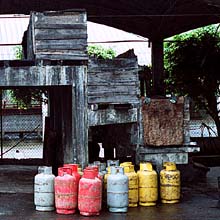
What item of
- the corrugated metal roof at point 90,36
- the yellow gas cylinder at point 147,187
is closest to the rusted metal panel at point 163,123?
the yellow gas cylinder at point 147,187

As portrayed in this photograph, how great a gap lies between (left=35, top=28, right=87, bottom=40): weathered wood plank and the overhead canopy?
5.44 metres

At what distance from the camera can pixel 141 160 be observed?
11.7 m

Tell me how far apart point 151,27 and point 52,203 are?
1033cm

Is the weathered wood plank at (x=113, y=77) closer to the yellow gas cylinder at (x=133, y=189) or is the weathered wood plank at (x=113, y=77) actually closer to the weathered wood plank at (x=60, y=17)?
the weathered wood plank at (x=60, y=17)

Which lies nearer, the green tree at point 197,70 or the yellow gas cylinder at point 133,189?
the yellow gas cylinder at point 133,189

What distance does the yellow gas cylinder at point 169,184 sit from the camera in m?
10.3

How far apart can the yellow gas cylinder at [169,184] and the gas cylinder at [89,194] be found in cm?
152

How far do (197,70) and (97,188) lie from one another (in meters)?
11.3

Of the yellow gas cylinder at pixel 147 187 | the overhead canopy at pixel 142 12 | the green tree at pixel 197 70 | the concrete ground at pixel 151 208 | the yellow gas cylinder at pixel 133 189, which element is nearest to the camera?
the concrete ground at pixel 151 208

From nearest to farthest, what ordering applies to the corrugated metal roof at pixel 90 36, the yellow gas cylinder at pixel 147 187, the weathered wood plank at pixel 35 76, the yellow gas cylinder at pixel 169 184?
the yellow gas cylinder at pixel 147 187 → the yellow gas cylinder at pixel 169 184 → the weathered wood plank at pixel 35 76 → the corrugated metal roof at pixel 90 36

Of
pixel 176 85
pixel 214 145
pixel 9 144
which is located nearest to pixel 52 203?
pixel 214 145

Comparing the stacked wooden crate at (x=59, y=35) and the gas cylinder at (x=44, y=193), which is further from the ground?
the stacked wooden crate at (x=59, y=35)

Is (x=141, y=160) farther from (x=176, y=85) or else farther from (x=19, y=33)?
(x=19, y=33)

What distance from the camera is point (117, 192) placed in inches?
373
